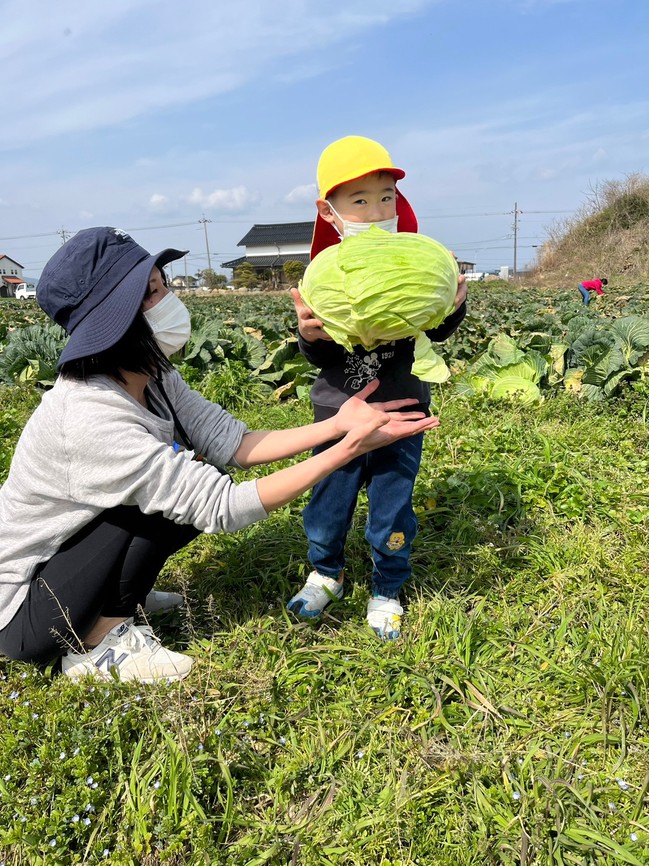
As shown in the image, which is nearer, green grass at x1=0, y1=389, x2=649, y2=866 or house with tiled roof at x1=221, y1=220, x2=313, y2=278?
green grass at x1=0, y1=389, x2=649, y2=866

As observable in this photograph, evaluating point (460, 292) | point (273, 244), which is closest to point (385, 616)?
point (460, 292)

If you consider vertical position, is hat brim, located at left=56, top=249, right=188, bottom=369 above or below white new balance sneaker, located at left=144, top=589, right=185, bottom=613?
above

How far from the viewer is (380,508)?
2.56 metres

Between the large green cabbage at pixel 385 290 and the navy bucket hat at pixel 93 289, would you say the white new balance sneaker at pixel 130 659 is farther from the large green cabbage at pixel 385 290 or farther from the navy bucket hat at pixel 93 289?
the large green cabbage at pixel 385 290

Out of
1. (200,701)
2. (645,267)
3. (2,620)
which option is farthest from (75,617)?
(645,267)

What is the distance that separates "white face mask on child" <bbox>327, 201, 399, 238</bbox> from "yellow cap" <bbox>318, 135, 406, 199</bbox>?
120mm

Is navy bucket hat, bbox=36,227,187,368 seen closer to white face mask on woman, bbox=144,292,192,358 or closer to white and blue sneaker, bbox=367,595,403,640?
white face mask on woman, bbox=144,292,192,358

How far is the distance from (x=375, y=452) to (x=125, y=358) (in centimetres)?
104

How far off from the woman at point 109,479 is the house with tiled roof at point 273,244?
61.8m

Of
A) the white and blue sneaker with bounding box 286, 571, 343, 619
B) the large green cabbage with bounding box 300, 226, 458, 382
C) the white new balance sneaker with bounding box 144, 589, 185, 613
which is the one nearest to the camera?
the large green cabbage with bounding box 300, 226, 458, 382

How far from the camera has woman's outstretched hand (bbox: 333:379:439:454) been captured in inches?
87.4

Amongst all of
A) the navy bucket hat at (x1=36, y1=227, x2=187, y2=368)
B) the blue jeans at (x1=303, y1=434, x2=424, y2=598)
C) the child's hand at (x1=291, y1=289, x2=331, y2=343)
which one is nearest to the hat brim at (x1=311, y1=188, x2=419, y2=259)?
the child's hand at (x1=291, y1=289, x2=331, y2=343)

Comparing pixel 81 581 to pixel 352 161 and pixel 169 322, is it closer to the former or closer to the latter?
pixel 169 322

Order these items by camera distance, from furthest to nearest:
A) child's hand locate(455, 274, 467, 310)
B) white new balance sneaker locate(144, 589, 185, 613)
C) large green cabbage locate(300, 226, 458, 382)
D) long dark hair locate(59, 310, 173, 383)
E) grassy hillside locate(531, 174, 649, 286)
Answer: grassy hillside locate(531, 174, 649, 286), white new balance sneaker locate(144, 589, 185, 613), child's hand locate(455, 274, 467, 310), long dark hair locate(59, 310, 173, 383), large green cabbage locate(300, 226, 458, 382)
